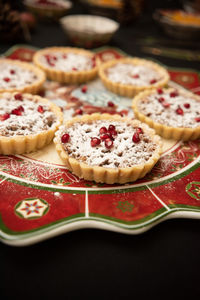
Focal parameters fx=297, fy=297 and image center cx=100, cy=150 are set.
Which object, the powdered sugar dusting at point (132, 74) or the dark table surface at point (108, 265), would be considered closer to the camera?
the dark table surface at point (108, 265)

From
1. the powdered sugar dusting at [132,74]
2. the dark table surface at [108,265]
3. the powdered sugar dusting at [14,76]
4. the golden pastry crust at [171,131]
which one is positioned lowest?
the dark table surface at [108,265]

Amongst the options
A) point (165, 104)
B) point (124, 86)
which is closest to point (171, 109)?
point (165, 104)

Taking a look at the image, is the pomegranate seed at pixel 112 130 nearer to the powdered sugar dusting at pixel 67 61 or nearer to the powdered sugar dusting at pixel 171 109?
the powdered sugar dusting at pixel 171 109

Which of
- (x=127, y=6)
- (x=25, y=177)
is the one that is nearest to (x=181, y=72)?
(x=127, y=6)

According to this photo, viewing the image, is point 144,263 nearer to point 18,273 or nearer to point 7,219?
point 18,273

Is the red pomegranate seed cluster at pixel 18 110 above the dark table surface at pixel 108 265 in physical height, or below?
above

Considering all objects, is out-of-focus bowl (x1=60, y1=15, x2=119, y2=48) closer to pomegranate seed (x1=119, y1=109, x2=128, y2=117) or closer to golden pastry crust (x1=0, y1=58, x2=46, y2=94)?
golden pastry crust (x1=0, y1=58, x2=46, y2=94)

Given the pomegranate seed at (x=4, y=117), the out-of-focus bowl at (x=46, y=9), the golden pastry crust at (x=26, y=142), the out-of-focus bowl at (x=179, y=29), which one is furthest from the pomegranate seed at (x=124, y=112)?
the out-of-focus bowl at (x=46, y=9)
